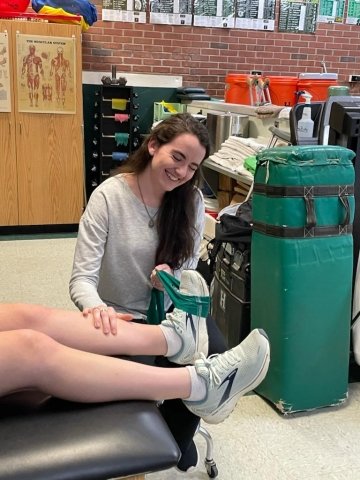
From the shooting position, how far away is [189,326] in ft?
5.07

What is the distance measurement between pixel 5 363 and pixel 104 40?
4613mm

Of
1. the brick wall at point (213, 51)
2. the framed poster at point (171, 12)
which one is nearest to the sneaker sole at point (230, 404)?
the brick wall at point (213, 51)

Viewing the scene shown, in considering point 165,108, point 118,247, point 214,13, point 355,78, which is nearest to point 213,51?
point 214,13

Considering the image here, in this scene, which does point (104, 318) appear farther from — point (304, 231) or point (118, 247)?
point (304, 231)

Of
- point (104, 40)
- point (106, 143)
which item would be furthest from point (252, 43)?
point (106, 143)

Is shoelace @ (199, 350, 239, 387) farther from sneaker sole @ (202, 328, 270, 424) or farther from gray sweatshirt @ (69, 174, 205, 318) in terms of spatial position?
gray sweatshirt @ (69, 174, 205, 318)

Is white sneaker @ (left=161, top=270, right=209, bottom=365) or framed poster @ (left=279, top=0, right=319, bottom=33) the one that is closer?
white sneaker @ (left=161, top=270, right=209, bottom=365)

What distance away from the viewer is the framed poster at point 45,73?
169 inches

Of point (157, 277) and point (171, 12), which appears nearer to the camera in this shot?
point (157, 277)

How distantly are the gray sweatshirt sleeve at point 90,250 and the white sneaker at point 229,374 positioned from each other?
445 mm

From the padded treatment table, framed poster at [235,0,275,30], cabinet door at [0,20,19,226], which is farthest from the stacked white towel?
framed poster at [235,0,275,30]

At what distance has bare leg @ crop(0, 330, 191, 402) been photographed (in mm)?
1225

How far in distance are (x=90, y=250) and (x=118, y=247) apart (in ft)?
0.35

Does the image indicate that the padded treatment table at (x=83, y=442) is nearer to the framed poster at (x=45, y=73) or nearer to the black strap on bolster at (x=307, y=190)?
the black strap on bolster at (x=307, y=190)
